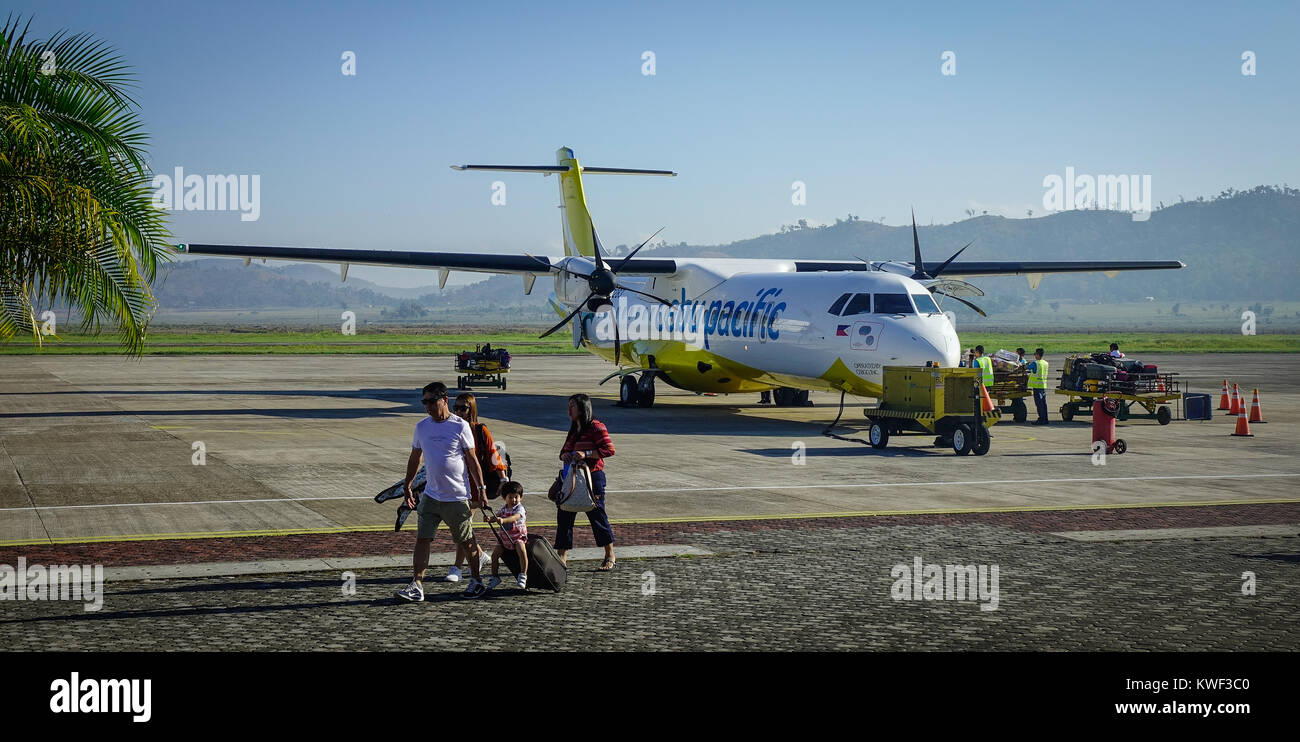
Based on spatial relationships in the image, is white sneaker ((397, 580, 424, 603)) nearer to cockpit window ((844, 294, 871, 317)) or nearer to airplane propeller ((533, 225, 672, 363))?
cockpit window ((844, 294, 871, 317))

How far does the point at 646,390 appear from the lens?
100 ft

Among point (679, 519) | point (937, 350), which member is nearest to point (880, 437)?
point (937, 350)

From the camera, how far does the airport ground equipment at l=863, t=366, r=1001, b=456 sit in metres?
20.4

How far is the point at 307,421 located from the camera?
2644 centimetres

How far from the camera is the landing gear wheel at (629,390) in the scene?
30.9m

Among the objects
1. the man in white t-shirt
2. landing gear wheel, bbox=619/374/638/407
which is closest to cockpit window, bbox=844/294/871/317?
landing gear wheel, bbox=619/374/638/407

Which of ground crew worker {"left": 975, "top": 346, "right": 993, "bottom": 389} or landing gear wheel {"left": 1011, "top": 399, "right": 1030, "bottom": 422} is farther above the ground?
ground crew worker {"left": 975, "top": 346, "right": 993, "bottom": 389}

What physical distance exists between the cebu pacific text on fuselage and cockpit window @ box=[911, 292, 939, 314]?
10.6 feet

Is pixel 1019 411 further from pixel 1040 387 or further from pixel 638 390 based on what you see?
pixel 638 390

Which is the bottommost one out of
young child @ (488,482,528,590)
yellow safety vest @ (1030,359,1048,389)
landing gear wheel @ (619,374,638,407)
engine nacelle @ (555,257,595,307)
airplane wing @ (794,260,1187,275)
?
young child @ (488,482,528,590)

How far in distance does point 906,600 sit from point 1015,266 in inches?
1064

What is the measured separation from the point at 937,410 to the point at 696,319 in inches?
387
